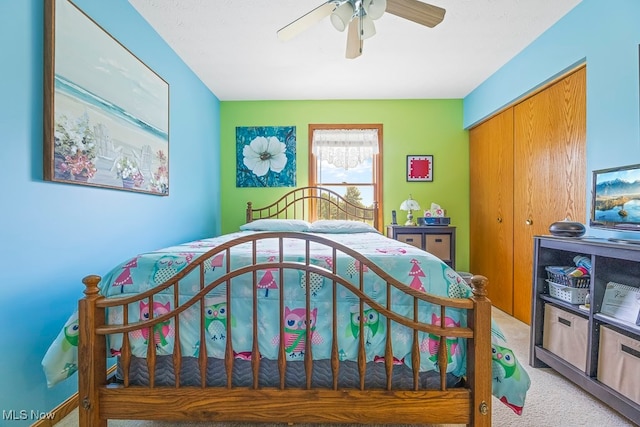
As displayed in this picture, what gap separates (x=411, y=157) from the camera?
4.23 metres

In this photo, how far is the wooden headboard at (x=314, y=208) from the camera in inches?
167

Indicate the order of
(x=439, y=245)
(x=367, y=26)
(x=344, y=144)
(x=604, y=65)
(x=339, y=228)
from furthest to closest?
(x=344, y=144) → (x=439, y=245) → (x=339, y=228) → (x=604, y=65) → (x=367, y=26)

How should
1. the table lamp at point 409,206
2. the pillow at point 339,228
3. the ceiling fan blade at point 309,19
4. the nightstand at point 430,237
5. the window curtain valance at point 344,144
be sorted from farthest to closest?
1. the window curtain valance at point 344,144
2. the table lamp at point 409,206
3. the nightstand at point 430,237
4. the pillow at point 339,228
5. the ceiling fan blade at point 309,19

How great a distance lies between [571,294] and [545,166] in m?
1.27

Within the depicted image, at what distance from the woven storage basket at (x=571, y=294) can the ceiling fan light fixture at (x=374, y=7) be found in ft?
6.54

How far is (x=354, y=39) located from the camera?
7.11 ft

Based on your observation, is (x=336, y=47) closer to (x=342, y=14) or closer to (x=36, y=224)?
(x=342, y=14)

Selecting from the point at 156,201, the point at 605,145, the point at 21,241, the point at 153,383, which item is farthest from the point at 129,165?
the point at 605,145

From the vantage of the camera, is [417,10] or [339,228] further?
[339,228]

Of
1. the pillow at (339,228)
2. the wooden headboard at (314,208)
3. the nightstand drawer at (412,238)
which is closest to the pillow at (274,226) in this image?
the pillow at (339,228)

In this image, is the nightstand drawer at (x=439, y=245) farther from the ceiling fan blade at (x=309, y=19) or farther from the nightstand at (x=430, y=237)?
the ceiling fan blade at (x=309, y=19)

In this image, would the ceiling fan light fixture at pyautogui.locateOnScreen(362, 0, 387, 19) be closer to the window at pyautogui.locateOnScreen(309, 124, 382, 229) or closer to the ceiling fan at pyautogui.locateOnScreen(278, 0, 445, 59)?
the ceiling fan at pyautogui.locateOnScreen(278, 0, 445, 59)

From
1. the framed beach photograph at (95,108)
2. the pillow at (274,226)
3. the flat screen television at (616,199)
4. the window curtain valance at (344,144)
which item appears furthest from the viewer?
the window curtain valance at (344,144)

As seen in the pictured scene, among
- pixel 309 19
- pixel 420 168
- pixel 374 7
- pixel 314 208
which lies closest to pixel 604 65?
pixel 374 7
